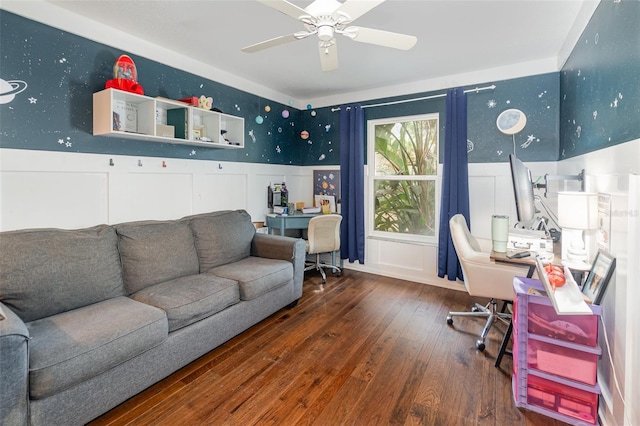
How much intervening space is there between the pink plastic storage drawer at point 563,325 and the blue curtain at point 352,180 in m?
2.56

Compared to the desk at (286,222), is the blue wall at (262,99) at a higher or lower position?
higher

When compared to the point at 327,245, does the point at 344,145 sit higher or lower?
higher

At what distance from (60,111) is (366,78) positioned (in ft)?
9.75

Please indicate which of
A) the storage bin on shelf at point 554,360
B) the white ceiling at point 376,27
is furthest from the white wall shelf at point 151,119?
the storage bin on shelf at point 554,360

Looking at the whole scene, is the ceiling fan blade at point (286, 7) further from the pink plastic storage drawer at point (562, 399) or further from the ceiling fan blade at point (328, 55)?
the pink plastic storage drawer at point (562, 399)

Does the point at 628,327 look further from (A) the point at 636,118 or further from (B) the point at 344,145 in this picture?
(B) the point at 344,145

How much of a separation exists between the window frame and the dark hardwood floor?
3.90ft

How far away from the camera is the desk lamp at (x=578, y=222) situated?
1.72 metres

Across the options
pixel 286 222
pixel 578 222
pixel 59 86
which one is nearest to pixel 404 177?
pixel 286 222

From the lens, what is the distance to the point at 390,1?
83.6 inches

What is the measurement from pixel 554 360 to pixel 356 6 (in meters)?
2.14

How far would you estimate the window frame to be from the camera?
3.83 meters

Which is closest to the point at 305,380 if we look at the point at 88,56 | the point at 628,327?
the point at 628,327

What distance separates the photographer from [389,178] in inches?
165
